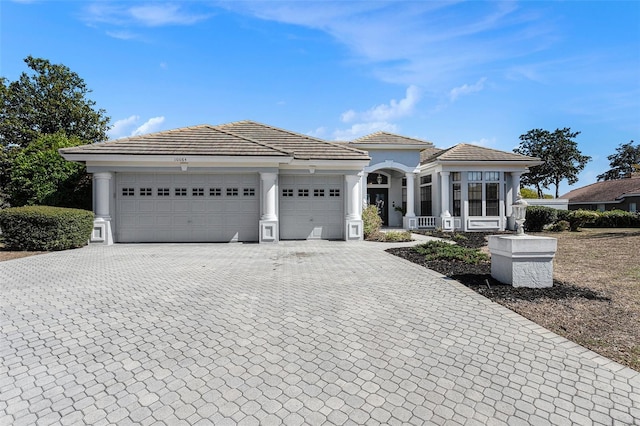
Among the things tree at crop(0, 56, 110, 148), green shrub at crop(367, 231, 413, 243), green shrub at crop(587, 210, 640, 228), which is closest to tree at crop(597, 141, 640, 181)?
green shrub at crop(587, 210, 640, 228)

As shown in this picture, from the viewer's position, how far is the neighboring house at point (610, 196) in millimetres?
30562

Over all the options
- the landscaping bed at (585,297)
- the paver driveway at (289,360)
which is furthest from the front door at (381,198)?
the paver driveway at (289,360)

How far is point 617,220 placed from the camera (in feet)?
69.4

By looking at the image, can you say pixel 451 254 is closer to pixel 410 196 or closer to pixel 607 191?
pixel 410 196

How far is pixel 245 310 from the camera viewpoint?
16.9 feet

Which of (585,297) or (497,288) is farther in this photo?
(497,288)

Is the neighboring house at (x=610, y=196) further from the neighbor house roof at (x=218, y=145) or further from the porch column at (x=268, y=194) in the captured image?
the porch column at (x=268, y=194)

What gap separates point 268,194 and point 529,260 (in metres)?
9.54

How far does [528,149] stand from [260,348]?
151 ft

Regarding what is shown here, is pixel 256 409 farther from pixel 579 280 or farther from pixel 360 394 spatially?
pixel 579 280

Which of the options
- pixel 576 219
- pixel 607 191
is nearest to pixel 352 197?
pixel 576 219

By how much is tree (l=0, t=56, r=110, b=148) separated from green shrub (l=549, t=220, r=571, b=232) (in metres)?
33.7

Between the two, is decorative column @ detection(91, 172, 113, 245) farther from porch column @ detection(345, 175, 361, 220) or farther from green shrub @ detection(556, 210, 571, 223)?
green shrub @ detection(556, 210, 571, 223)

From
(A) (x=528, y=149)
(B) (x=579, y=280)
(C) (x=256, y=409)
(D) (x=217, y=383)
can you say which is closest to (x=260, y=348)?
(D) (x=217, y=383)
